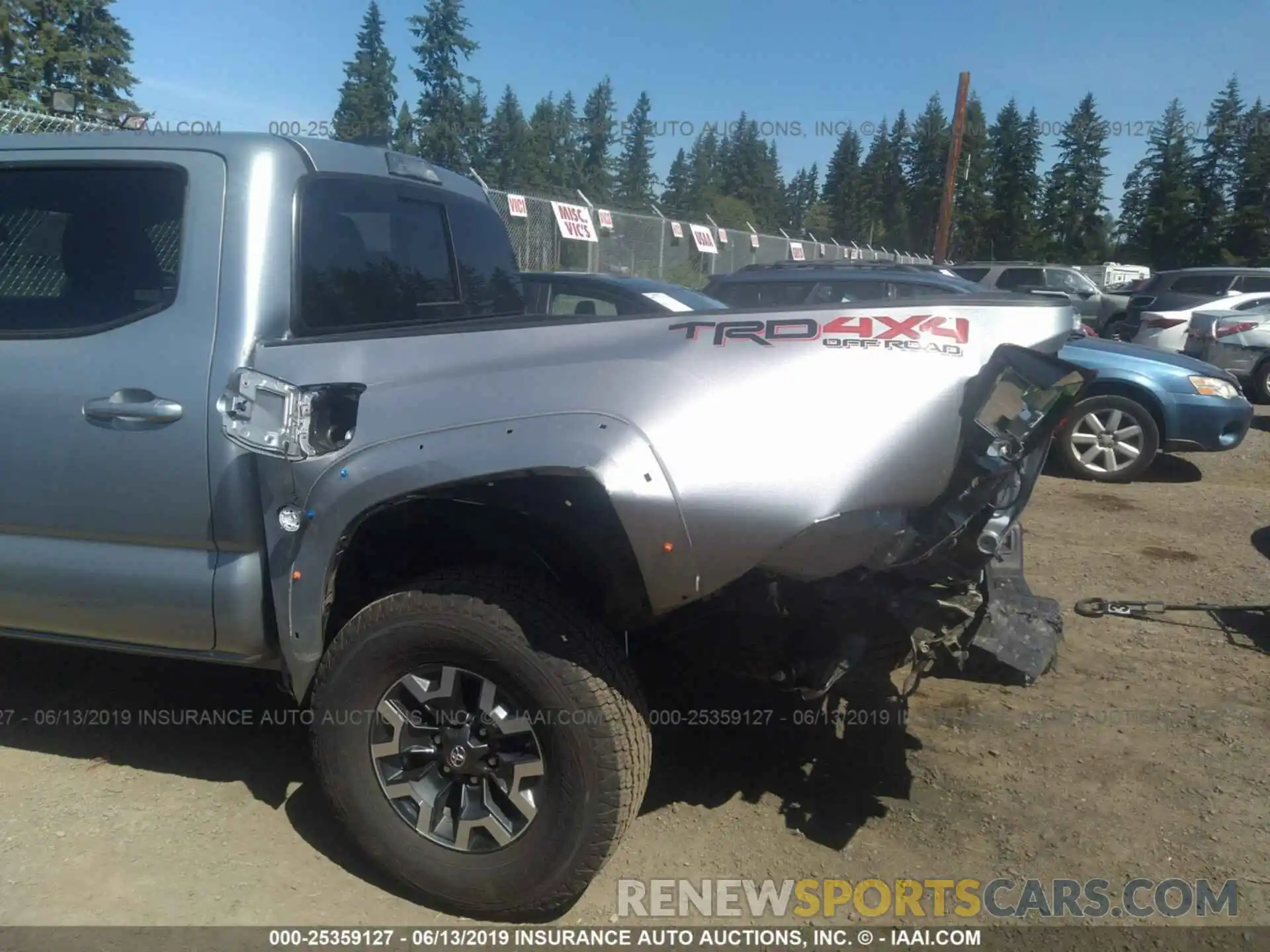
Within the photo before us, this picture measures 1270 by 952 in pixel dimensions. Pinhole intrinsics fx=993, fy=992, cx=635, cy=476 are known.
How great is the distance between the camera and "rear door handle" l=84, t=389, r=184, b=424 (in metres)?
2.78

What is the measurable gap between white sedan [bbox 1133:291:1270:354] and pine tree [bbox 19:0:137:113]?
2711 cm

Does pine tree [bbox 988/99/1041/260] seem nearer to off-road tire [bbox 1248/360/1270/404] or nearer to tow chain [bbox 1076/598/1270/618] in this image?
off-road tire [bbox 1248/360/1270/404]

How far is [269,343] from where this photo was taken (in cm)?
275

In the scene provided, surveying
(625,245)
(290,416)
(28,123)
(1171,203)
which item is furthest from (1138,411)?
(1171,203)

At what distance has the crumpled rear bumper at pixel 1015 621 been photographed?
2963 mm

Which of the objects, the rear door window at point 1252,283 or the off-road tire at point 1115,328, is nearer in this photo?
the off-road tire at point 1115,328

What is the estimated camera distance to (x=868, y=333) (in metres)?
2.33

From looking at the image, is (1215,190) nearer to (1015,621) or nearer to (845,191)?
(845,191)

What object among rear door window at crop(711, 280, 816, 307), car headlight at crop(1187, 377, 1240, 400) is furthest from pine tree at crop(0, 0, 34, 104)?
car headlight at crop(1187, 377, 1240, 400)

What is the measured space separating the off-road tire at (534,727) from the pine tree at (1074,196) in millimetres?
61543

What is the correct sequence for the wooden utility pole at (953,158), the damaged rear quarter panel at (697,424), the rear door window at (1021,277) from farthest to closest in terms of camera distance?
the wooden utility pole at (953,158)
the rear door window at (1021,277)
the damaged rear quarter panel at (697,424)

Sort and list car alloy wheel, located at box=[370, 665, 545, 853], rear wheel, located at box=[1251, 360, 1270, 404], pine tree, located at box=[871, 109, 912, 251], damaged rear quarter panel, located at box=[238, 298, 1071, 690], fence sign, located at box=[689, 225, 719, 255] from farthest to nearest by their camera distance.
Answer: pine tree, located at box=[871, 109, 912, 251] < fence sign, located at box=[689, 225, 719, 255] < rear wheel, located at box=[1251, 360, 1270, 404] < car alloy wheel, located at box=[370, 665, 545, 853] < damaged rear quarter panel, located at box=[238, 298, 1071, 690]

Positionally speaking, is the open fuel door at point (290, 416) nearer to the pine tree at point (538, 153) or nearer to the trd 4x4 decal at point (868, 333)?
the trd 4x4 decal at point (868, 333)

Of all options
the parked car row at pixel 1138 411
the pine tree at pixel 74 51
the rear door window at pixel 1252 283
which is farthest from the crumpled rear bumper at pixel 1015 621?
the pine tree at pixel 74 51
